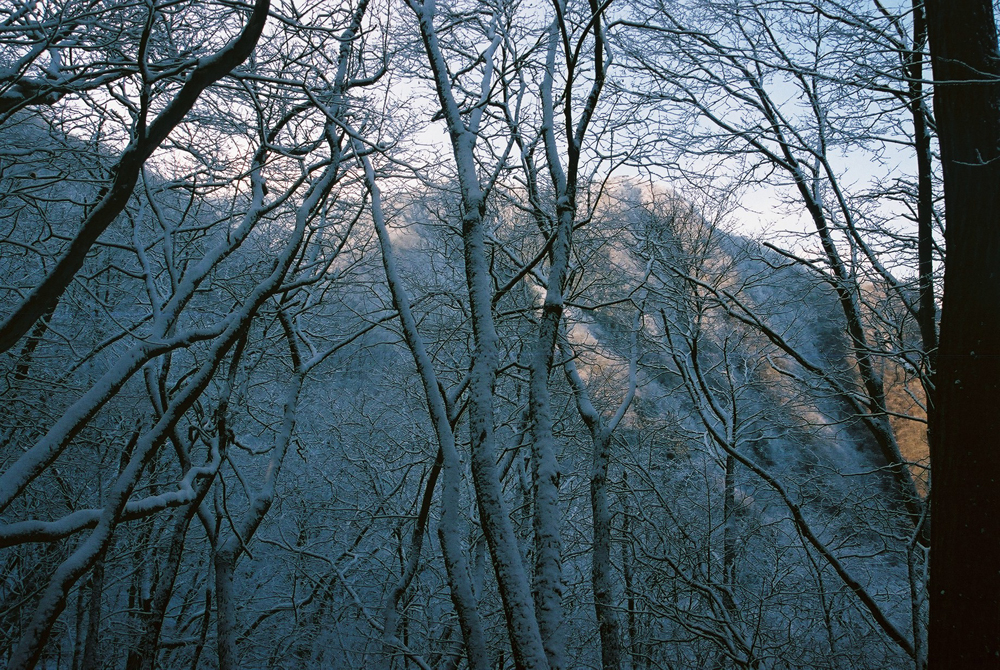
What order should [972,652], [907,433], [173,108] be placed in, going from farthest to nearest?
[907,433]
[173,108]
[972,652]

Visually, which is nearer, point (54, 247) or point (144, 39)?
point (144, 39)

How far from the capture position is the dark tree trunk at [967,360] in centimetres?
325

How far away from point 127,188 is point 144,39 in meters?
0.92

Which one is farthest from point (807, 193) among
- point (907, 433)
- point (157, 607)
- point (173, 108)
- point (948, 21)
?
point (907, 433)

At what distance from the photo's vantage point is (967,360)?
11.6 ft

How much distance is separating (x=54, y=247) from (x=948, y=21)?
9836mm

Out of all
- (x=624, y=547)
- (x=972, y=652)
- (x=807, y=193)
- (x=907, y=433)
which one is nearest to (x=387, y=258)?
(x=972, y=652)

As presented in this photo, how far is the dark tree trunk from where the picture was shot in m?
3.25

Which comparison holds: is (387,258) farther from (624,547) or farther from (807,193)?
(624,547)

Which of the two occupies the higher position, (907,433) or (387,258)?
(387,258)

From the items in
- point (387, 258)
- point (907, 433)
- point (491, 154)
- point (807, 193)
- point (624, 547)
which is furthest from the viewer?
point (907, 433)

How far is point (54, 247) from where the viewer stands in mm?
8047

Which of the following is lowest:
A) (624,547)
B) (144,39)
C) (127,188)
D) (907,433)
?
(624,547)

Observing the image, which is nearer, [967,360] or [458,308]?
[967,360]
